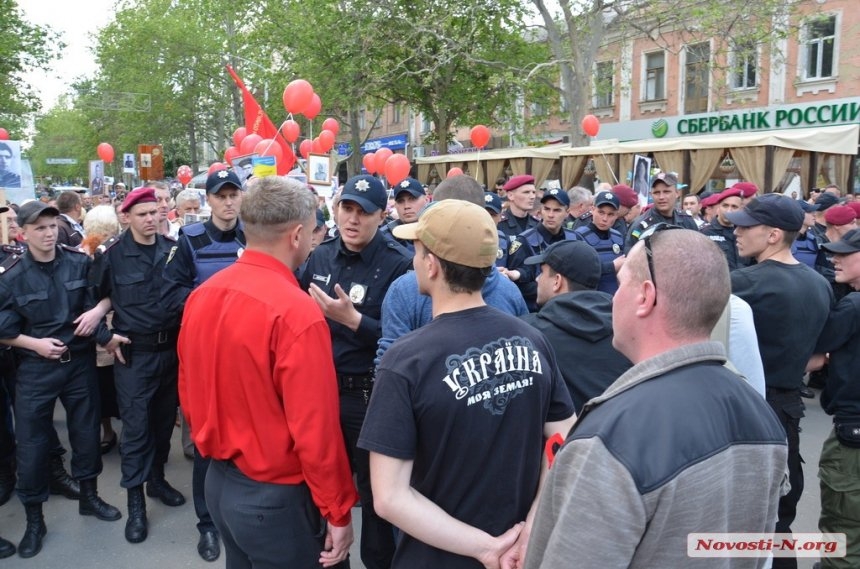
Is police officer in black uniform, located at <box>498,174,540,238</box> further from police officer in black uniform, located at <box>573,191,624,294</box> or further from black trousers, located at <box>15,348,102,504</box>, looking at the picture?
black trousers, located at <box>15,348,102,504</box>

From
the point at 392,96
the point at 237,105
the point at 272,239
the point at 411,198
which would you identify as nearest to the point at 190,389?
the point at 272,239

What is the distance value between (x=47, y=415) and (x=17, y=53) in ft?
76.8

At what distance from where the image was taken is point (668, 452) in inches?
46.9

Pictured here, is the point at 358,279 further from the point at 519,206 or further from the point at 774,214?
the point at 519,206

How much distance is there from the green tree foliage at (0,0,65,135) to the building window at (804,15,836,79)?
25814mm

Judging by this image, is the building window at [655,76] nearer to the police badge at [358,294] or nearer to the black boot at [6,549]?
the police badge at [358,294]

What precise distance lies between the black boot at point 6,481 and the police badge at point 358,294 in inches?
128

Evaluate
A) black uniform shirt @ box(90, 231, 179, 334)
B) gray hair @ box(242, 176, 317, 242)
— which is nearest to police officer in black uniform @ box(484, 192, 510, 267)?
black uniform shirt @ box(90, 231, 179, 334)

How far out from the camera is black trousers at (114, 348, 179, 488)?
4.21 meters

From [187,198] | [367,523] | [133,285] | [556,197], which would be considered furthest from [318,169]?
[367,523]

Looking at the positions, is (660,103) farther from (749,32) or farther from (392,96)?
(392,96)

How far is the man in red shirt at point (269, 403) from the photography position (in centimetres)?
224

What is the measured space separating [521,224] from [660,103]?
2219cm

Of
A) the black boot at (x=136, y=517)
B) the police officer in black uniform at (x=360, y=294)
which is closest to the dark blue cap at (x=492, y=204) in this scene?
the police officer in black uniform at (x=360, y=294)
